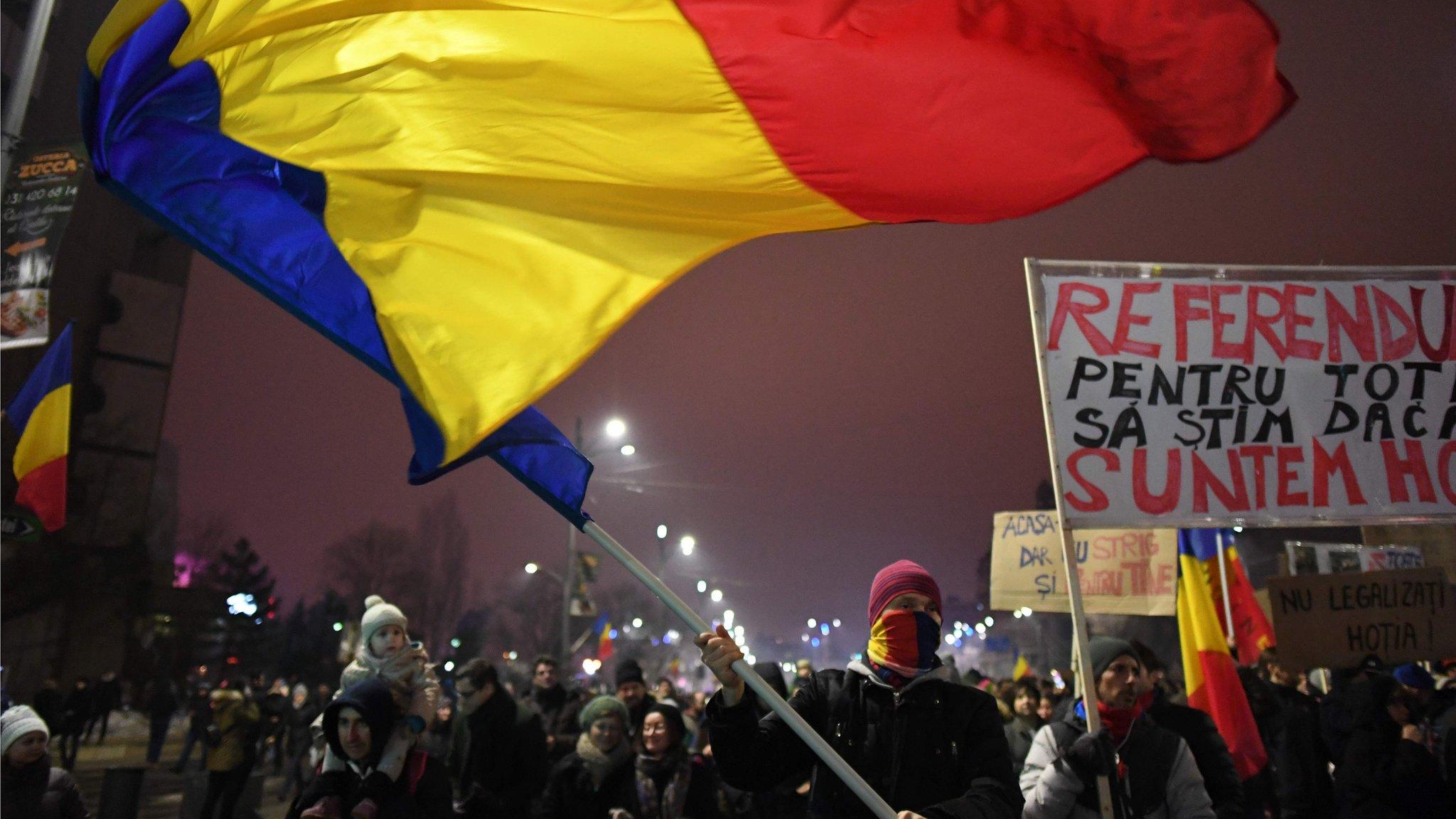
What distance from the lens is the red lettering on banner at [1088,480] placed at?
20.4 ft

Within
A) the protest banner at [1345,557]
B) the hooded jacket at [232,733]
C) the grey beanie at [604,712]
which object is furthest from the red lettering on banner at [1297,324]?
the hooded jacket at [232,733]

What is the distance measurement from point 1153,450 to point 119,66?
5.64 m

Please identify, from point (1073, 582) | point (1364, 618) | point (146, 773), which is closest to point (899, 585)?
point (1073, 582)

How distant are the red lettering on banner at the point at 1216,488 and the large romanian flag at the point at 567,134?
2811mm

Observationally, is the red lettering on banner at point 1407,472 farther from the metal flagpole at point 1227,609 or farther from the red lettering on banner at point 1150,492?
the metal flagpole at point 1227,609

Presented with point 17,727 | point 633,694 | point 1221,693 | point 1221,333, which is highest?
point 1221,333

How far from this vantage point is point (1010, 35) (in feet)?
14.5

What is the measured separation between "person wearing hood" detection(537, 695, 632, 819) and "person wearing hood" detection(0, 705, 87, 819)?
289 cm

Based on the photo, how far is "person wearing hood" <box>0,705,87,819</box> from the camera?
6.14m

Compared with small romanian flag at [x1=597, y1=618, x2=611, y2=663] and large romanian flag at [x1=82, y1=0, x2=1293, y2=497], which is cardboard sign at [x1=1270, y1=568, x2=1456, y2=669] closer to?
large romanian flag at [x1=82, y1=0, x2=1293, y2=497]

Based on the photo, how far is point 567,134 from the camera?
169 inches

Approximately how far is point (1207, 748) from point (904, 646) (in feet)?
12.3

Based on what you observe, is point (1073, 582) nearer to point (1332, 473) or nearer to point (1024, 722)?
point (1332, 473)

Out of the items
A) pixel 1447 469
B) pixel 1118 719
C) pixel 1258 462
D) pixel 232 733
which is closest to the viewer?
pixel 1118 719
